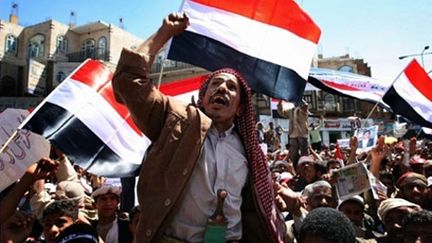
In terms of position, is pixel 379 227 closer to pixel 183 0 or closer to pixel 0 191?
pixel 183 0

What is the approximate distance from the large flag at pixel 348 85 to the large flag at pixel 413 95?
391 mm

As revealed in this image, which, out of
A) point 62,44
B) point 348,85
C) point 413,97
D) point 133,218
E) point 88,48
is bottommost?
point 62,44

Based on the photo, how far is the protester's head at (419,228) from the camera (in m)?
2.95

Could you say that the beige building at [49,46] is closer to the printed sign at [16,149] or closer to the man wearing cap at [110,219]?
the printed sign at [16,149]

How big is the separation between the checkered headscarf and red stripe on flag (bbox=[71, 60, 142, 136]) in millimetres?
2639

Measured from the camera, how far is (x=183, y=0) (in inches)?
177

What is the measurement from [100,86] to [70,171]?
3.58 ft

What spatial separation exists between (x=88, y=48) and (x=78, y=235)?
4361 centimetres

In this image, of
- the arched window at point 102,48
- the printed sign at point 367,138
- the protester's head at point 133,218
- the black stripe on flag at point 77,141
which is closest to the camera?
the protester's head at point 133,218

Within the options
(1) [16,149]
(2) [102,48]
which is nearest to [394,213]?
(1) [16,149]

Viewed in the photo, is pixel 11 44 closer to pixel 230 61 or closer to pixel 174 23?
pixel 230 61

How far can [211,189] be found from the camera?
2.07 meters

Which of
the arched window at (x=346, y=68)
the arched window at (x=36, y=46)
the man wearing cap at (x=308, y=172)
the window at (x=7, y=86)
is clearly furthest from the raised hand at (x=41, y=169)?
the arched window at (x=36, y=46)

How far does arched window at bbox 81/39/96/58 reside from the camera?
43.4 metres
